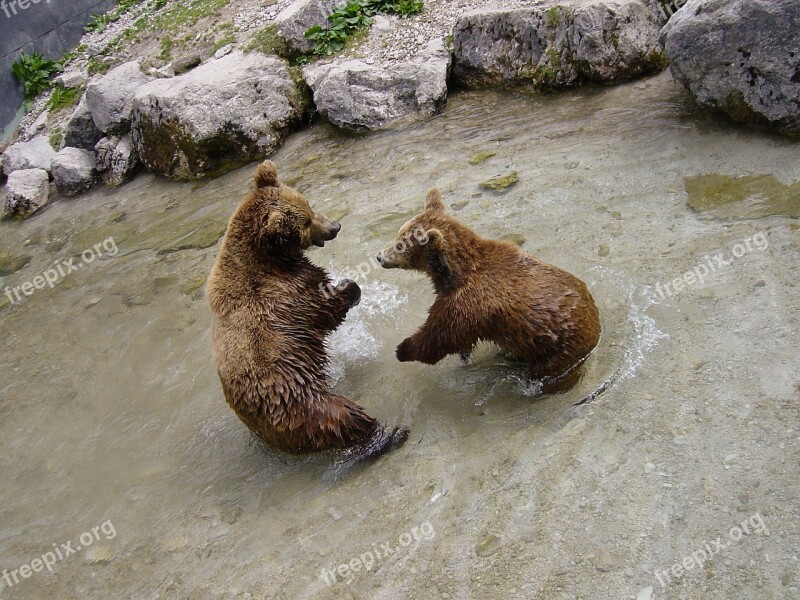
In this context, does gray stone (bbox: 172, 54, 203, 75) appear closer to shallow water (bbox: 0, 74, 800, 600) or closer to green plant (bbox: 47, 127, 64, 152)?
green plant (bbox: 47, 127, 64, 152)

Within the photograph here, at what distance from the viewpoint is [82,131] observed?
34.1 ft

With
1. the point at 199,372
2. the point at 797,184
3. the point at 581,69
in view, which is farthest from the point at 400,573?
the point at 581,69

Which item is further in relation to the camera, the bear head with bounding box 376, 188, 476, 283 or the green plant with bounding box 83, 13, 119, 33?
the green plant with bounding box 83, 13, 119, 33

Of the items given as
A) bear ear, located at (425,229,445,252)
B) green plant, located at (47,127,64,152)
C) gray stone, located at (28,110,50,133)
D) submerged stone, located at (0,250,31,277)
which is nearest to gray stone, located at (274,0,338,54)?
green plant, located at (47,127,64,152)

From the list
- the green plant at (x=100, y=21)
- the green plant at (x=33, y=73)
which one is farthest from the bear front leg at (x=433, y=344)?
the green plant at (x=100, y=21)

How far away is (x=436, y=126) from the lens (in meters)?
8.30

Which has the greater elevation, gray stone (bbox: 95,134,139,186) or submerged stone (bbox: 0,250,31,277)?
gray stone (bbox: 95,134,139,186)

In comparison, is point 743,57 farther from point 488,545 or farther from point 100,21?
point 100,21

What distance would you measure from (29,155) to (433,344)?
9370 millimetres

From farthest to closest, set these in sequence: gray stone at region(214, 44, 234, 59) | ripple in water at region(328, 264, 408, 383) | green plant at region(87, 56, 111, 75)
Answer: green plant at region(87, 56, 111, 75) < gray stone at region(214, 44, 234, 59) < ripple in water at region(328, 264, 408, 383)

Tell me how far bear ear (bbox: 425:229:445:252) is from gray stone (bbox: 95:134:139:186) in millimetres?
6978

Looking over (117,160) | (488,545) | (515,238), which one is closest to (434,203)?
(515,238)

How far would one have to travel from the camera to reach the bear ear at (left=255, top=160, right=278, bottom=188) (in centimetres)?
486

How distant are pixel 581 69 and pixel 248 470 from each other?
20.0ft
